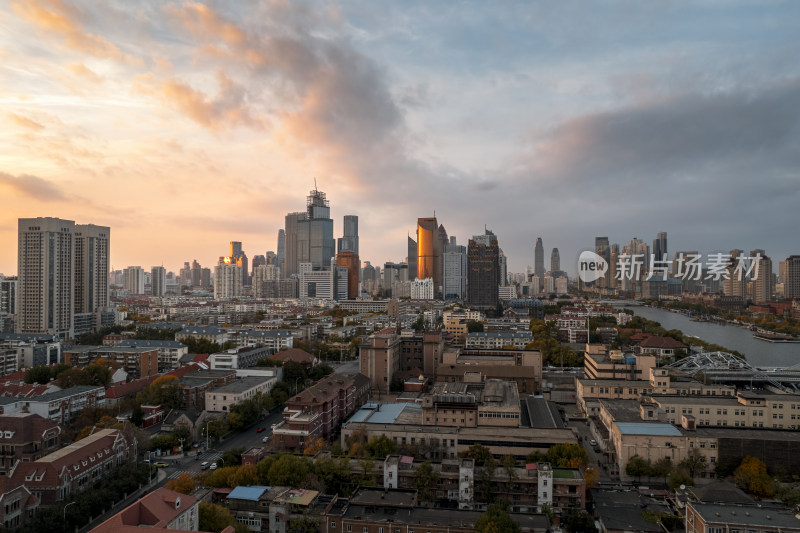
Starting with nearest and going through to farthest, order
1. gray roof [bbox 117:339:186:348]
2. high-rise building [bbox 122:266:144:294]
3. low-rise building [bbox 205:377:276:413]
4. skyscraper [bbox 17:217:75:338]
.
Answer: low-rise building [bbox 205:377:276:413]
gray roof [bbox 117:339:186:348]
skyscraper [bbox 17:217:75:338]
high-rise building [bbox 122:266:144:294]

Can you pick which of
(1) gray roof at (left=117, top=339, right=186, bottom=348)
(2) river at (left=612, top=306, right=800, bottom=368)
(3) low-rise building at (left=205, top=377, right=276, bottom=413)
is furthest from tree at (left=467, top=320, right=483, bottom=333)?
(3) low-rise building at (left=205, top=377, right=276, bottom=413)

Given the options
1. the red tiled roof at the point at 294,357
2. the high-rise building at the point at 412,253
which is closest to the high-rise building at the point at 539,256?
the high-rise building at the point at 412,253

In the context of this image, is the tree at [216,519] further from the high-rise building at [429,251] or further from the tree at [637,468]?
the high-rise building at [429,251]

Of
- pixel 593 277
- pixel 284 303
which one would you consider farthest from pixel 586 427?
pixel 284 303

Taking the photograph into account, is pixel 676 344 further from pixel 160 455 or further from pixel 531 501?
pixel 160 455

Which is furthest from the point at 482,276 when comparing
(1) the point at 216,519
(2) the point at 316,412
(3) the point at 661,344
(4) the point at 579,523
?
(1) the point at 216,519

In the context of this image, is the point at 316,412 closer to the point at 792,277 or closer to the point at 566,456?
the point at 566,456

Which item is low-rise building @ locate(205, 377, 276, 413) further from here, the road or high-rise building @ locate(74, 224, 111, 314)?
high-rise building @ locate(74, 224, 111, 314)
